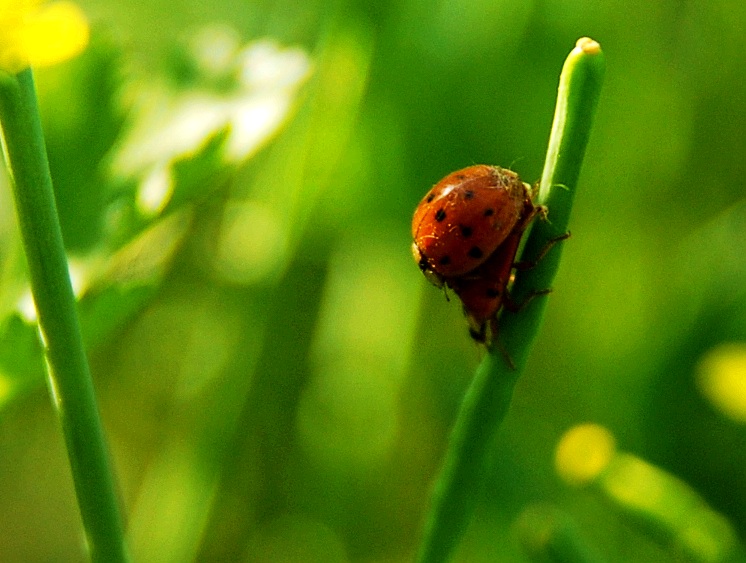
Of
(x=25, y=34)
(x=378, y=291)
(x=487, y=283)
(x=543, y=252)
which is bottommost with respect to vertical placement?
(x=378, y=291)

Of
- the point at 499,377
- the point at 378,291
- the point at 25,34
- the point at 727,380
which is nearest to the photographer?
the point at 25,34

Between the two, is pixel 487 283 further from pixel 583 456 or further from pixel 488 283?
pixel 583 456

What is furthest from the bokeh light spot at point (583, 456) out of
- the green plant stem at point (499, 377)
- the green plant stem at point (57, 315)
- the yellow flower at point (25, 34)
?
the yellow flower at point (25, 34)

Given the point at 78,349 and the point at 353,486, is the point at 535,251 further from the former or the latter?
the point at 353,486

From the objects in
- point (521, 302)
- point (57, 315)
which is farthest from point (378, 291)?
point (57, 315)

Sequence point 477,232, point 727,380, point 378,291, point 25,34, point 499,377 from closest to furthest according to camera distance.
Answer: point 25,34, point 499,377, point 477,232, point 727,380, point 378,291

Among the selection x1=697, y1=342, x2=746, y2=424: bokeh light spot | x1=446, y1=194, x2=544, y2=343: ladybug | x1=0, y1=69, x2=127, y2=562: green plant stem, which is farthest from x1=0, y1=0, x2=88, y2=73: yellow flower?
x1=697, y1=342, x2=746, y2=424: bokeh light spot

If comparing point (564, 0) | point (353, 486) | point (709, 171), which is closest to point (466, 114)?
point (564, 0)
